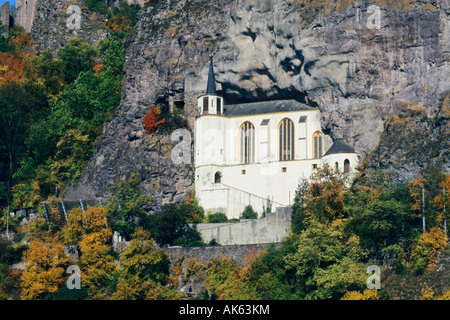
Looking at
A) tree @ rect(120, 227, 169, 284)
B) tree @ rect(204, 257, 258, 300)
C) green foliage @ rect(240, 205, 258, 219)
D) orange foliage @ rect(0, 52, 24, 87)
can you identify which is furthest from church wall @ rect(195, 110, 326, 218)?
orange foliage @ rect(0, 52, 24, 87)

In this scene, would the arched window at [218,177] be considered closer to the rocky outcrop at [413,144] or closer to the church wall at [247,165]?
the church wall at [247,165]

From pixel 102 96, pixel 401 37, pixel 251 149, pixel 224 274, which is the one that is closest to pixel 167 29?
pixel 102 96

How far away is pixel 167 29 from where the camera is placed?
277 ft

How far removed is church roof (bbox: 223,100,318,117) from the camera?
77.6m

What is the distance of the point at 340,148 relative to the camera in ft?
237

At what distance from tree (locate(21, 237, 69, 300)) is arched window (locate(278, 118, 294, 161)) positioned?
19394mm

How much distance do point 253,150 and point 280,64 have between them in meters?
7.48

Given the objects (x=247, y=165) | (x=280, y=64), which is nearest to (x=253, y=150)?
(x=247, y=165)

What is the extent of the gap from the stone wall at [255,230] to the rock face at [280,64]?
7381 mm

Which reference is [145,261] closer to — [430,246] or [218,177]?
[218,177]

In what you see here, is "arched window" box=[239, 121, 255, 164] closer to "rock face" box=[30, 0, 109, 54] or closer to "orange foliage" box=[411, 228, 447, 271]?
"orange foliage" box=[411, 228, 447, 271]

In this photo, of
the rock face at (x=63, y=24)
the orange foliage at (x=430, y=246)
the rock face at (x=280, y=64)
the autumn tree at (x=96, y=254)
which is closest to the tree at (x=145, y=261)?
the autumn tree at (x=96, y=254)

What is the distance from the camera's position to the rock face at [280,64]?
7025 centimetres
